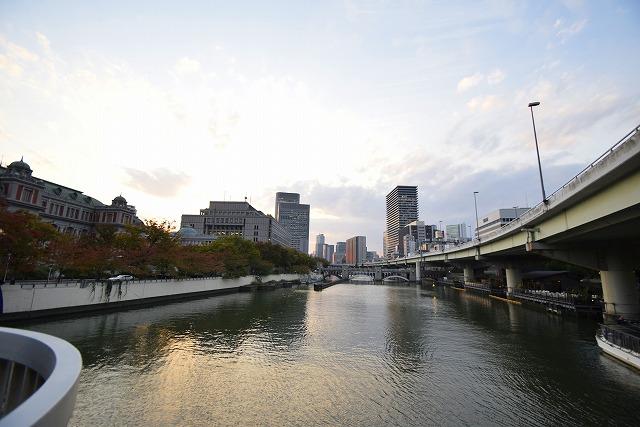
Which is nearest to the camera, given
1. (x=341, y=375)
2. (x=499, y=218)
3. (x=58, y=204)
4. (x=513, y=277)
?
(x=341, y=375)

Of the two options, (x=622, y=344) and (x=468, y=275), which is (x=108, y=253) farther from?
(x=468, y=275)

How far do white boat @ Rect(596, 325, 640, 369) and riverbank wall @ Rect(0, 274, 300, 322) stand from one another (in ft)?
155

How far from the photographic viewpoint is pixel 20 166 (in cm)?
6562

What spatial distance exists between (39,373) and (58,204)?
297 feet

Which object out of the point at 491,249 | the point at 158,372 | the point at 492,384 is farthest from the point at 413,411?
the point at 491,249

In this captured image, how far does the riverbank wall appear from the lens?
29469 millimetres

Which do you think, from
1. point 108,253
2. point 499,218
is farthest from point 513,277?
point 499,218

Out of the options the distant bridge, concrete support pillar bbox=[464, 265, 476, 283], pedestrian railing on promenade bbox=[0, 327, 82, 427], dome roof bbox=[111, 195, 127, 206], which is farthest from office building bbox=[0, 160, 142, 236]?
concrete support pillar bbox=[464, 265, 476, 283]

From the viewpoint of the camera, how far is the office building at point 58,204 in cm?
6233

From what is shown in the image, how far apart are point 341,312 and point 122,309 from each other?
29.2 meters

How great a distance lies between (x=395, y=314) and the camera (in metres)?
44.5

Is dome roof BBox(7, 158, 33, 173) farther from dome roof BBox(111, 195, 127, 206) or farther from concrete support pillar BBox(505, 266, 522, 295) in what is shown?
concrete support pillar BBox(505, 266, 522, 295)

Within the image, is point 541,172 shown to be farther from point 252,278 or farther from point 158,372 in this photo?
point 252,278

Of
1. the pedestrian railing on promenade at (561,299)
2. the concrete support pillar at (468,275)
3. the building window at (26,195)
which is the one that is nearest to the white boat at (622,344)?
the pedestrian railing on promenade at (561,299)
